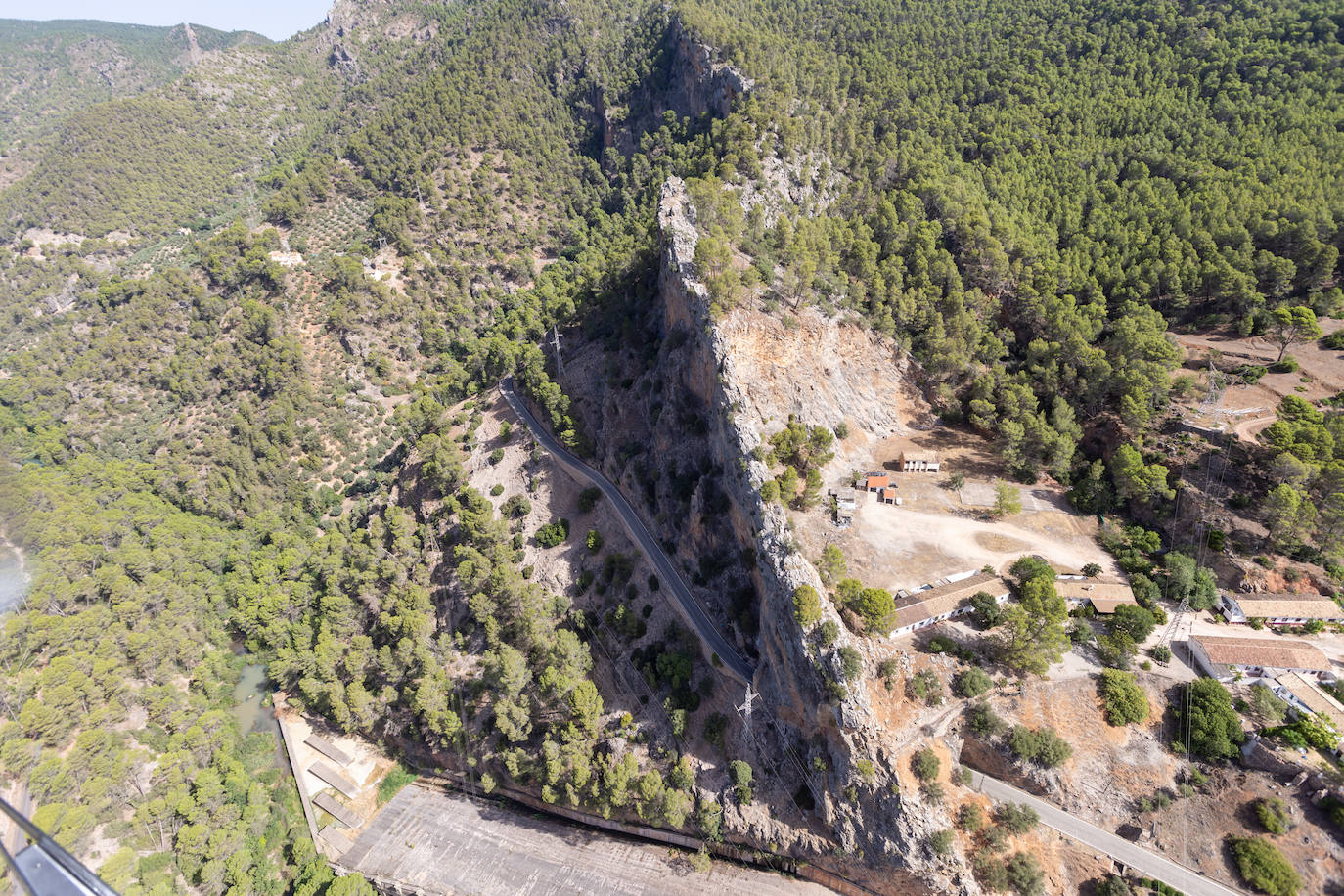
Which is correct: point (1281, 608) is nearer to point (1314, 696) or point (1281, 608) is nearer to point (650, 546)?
point (1314, 696)

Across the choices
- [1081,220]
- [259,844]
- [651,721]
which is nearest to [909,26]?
[1081,220]

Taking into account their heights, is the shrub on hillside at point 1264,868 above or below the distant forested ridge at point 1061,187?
below

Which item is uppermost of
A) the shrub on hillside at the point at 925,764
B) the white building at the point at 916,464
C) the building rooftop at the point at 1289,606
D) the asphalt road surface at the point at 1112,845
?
the white building at the point at 916,464

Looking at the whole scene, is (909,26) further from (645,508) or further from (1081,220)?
(645,508)

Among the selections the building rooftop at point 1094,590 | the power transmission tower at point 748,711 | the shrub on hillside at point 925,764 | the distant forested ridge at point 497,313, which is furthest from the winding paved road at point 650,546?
the building rooftop at point 1094,590

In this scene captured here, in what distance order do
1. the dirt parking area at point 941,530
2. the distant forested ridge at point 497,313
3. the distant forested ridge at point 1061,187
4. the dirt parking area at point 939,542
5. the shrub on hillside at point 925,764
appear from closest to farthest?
1. the shrub on hillside at point 925,764
2. the dirt parking area at point 939,542
3. the dirt parking area at point 941,530
4. the distant forested ridge at point 497,313
5. the distant forested ridge at point 1061,187

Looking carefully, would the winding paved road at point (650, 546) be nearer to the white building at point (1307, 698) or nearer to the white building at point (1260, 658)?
the white building at point (1260, 658)

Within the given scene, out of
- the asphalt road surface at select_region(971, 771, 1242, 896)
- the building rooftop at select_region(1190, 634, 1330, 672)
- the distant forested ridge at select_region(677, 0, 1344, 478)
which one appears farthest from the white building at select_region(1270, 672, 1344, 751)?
the distant forested ridge at select_region(677, 0, 1344, 478)

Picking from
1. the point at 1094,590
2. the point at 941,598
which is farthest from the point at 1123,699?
the point at 941,598
